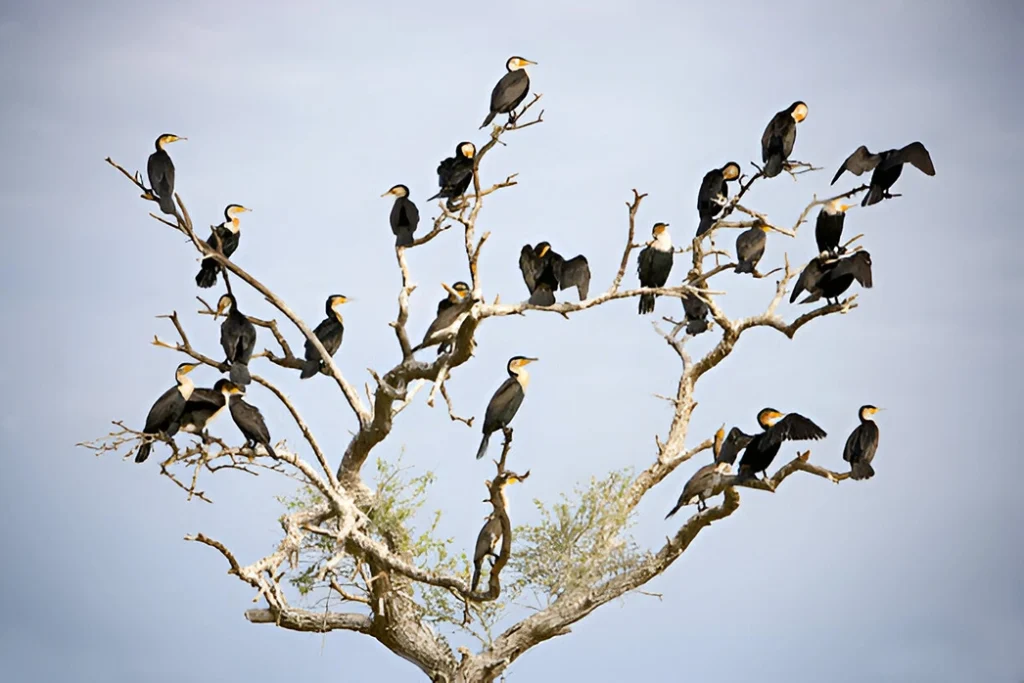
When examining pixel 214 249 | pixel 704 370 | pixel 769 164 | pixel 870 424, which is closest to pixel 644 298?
pixel 704 370

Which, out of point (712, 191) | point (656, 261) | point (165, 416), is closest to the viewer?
point (165, 416)

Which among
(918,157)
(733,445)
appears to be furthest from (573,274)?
(918,157)

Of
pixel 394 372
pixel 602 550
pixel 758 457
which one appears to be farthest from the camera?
pixel 602 550

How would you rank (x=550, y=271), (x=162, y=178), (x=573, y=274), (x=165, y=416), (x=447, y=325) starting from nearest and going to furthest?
(x=165, y=416) < (x=162, y=178) < (x=447, y=325) < (x=550, y=271) < (x=573, y=274)

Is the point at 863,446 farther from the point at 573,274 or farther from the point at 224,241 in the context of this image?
the point at 224,241

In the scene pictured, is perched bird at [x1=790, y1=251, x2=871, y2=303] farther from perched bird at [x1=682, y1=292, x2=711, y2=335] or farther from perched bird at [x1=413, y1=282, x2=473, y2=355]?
perched bird at [x1=413, y1=282, x2=473, y2=355]

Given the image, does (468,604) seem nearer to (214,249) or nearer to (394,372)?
(394,372)

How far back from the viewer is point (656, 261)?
802 cm

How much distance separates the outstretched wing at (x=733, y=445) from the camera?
7.05 metres

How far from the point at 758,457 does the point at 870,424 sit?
0.85 meters

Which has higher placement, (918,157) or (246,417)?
(918,157)

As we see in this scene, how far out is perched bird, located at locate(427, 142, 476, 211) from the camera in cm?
754

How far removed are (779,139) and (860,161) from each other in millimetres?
506

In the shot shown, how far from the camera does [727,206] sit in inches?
299
